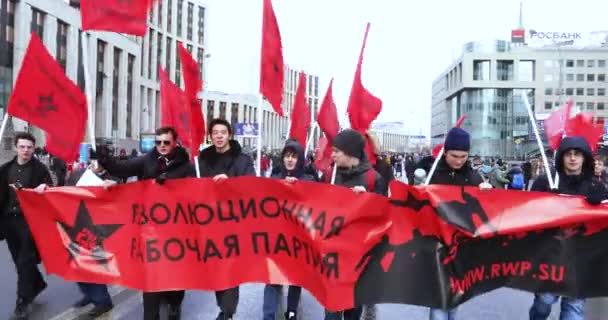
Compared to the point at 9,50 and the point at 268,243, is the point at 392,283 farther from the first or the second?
the point at 9,50

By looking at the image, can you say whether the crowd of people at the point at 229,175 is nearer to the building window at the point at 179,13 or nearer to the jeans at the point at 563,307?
the jeans at the point at 563,307

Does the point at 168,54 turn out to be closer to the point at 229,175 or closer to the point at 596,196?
the point at 229,175

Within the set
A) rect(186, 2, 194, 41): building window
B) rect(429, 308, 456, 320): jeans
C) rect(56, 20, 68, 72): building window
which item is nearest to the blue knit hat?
rect(429, 308, 456, 320): jeans

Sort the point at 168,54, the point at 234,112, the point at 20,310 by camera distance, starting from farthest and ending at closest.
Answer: the point at 234,112 → the point at 168,54 → the point at 20,310

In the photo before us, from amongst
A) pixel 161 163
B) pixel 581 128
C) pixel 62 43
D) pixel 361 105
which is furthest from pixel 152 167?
pixel 62 43

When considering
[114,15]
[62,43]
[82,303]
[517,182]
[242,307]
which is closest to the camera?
[114,15]

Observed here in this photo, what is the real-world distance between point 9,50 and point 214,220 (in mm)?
35166

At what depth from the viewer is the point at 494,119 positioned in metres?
98.3

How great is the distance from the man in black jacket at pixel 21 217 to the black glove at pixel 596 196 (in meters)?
4.37

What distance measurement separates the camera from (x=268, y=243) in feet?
14.9

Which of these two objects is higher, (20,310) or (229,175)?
(229,175)

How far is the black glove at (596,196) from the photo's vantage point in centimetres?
A: 430

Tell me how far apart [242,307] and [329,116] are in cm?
231

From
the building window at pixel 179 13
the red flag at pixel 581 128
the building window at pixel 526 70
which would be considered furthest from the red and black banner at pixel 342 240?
the building window at pixel 526 70
